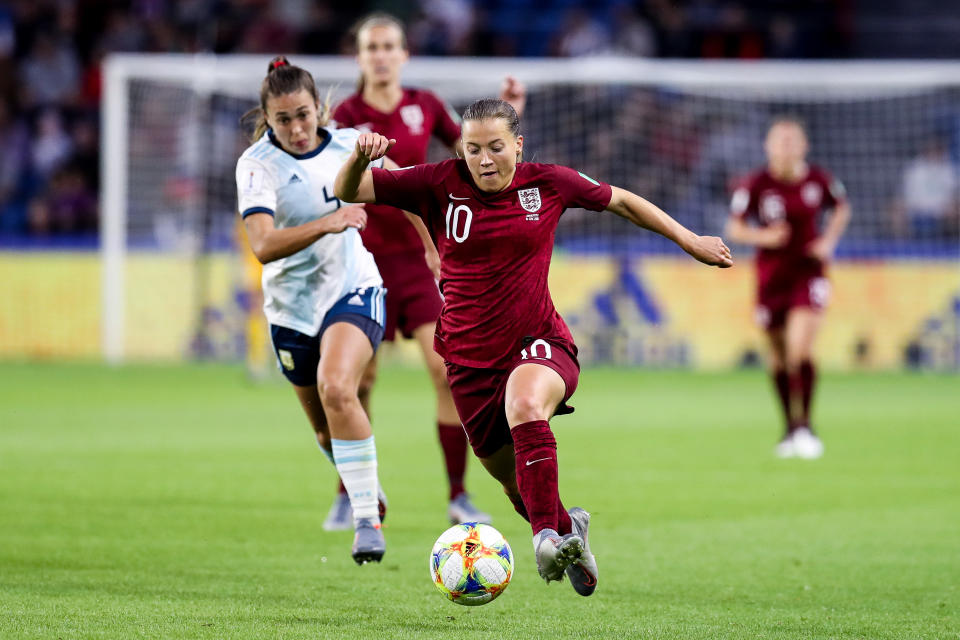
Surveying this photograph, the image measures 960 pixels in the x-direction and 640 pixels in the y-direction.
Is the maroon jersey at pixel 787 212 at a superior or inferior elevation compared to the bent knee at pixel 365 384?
superior

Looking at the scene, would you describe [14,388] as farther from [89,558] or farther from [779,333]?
[89,558]

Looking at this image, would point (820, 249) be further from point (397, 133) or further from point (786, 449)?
point (397, 133)

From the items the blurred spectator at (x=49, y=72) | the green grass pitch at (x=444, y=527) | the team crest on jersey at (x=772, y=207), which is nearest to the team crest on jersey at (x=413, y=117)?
the green grass pitch at (x=444, y=527)

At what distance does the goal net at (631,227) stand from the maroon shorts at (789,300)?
25.9 feet

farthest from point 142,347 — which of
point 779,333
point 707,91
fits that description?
point 779,333

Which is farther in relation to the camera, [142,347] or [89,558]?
[142,347]

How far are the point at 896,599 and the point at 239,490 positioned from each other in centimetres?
456

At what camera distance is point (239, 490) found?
29.6 ft

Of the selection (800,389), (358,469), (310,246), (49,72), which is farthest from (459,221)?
(49,72)

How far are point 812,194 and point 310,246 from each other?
6.42 m

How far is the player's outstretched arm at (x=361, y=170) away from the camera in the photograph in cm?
548

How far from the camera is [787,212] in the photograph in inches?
472

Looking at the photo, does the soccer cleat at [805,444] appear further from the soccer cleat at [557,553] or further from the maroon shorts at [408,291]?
the soccer cleat at [557,553]

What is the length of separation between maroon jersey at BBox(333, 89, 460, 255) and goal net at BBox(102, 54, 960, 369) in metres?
11.2
